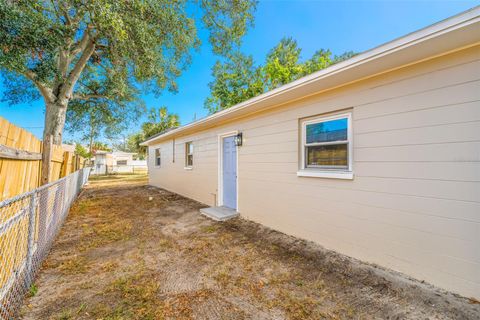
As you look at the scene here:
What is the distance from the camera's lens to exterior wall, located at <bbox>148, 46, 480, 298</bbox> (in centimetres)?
213

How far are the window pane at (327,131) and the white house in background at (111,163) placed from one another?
2560 cm

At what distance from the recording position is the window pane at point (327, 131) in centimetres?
324

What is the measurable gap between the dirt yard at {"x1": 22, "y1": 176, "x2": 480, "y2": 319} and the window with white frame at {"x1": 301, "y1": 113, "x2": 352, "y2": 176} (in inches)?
56.9

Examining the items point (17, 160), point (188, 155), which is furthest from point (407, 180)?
point (188, 155)

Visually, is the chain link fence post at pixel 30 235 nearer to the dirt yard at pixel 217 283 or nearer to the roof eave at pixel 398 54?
the dirt yard at pixel 217 283

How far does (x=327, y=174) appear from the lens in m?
3.35

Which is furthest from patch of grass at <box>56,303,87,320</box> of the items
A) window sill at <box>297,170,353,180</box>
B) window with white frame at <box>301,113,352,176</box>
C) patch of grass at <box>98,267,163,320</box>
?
window with white frame at <box>301,113,352,176</box>

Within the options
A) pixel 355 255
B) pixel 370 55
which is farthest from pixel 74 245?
pixel 370 55

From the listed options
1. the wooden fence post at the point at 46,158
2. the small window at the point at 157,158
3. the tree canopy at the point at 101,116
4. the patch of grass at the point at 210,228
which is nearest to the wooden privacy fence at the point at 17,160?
the wooden fence post at the point at 46,158

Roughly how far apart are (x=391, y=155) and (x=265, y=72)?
15.4 metres

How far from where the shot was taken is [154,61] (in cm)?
604

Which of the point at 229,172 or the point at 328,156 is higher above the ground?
the point at 328,156

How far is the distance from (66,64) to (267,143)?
7.37 meters

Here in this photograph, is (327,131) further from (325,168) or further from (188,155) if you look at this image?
(188,155)
